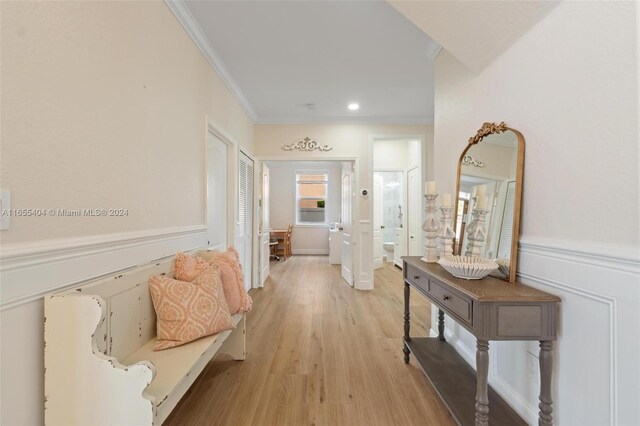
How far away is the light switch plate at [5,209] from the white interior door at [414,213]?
5188 millimetres

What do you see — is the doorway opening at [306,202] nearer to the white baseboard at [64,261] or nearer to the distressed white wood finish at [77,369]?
the white baseboard at [64,261]

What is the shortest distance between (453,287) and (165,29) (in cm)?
241

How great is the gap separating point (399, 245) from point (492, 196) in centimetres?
478

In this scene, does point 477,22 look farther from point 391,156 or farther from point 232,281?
point 391,156

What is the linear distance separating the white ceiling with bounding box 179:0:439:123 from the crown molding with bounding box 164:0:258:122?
1 centimetres

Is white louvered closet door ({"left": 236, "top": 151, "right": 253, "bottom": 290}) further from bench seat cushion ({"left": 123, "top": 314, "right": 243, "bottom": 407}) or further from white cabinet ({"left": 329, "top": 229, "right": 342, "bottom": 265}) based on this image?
white cabinet ({"left": 329, "top": 229, "right": 342, "bottom": 265})

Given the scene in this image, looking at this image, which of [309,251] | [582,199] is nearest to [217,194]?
[582,199]

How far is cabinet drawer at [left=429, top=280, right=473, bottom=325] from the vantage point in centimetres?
131

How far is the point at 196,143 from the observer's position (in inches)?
93.9

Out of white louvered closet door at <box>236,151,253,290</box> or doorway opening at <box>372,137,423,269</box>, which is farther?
doorway opening at <box>372,137,423,269</box>

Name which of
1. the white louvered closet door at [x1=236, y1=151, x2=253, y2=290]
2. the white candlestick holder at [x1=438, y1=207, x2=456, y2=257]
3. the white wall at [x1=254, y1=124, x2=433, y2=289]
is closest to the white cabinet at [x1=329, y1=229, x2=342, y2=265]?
the white wall at [x1=254, y1=124, x2=433, y2=289]

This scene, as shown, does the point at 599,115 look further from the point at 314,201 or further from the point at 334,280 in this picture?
the point at 314,201

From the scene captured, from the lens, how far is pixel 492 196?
5.58ft

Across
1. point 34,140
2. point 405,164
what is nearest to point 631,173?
point 34,140
